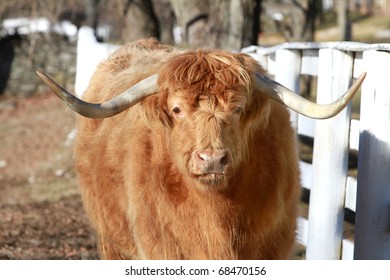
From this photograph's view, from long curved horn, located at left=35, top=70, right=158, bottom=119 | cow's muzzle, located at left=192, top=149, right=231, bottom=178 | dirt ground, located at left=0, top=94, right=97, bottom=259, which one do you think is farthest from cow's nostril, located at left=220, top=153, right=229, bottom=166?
dirt ground, located at left=0, top=94, right=97, bottom=259

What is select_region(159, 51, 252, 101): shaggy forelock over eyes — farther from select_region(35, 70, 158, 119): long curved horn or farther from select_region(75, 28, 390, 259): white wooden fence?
select_region(75, 28, 390, 259): white wooden fence

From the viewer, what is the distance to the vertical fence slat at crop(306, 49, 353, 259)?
5.57 m

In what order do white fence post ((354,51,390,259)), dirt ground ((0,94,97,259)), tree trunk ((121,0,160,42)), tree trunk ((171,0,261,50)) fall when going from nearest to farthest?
white fence post ((354,51,390,259)) < dirt ground ((0,94,97,259)) < tree trunk ((171,0,261,50)) < tree trunk ((121,0,160,42))

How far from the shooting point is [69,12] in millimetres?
38969

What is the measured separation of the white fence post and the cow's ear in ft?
4.32

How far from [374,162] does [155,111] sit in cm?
145

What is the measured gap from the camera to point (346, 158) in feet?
18.8

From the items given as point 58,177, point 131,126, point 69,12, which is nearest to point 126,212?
point 131,126

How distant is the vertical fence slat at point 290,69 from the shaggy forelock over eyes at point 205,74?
228cm

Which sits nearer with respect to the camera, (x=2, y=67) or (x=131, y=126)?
(x=131, y=126)

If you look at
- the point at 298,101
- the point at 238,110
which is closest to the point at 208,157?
the point at 238,110

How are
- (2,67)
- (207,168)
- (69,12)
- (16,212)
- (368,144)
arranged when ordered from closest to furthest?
(207,168) < (368,144) < (16,212) < (2,67) < (69,12)
